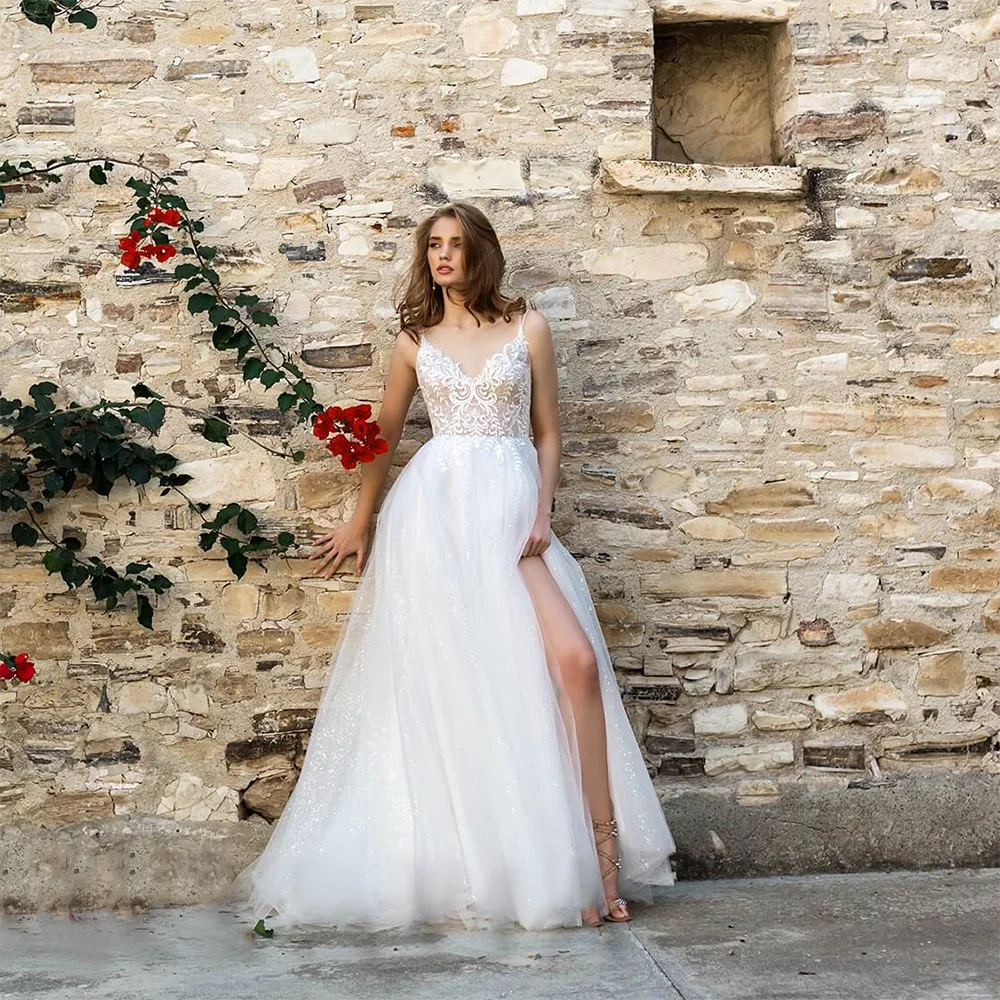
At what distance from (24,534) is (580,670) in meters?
1.61

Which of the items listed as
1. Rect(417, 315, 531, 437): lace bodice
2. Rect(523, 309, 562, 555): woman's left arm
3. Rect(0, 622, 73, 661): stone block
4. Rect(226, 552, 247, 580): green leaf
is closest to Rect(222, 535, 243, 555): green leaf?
Rect(226, 552, 247, 580): green leaf

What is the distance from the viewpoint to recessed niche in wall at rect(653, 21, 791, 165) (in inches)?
164

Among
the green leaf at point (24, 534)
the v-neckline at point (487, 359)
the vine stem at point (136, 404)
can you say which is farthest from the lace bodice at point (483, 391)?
the green leaf at point (24, 534)

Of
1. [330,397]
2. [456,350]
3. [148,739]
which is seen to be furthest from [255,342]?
[148,739]

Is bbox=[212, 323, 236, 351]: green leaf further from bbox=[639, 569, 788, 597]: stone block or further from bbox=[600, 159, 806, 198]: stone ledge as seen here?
bbox=[639, 569, 788, 597]: stone block

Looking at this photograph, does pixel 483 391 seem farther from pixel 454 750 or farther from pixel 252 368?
pixel 454 750

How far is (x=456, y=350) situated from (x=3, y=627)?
151cm

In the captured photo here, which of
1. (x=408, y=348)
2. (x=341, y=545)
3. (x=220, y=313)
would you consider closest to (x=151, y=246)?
(x=220, y=313)

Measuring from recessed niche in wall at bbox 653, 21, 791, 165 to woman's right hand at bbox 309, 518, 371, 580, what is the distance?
4.86 feet

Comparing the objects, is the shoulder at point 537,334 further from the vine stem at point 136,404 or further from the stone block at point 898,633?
the stone block at point 898,633

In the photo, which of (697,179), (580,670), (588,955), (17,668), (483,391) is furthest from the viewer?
(697,179)

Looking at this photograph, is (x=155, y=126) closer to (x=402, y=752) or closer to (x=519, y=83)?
(x=519, y=83)

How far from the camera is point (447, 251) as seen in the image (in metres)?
3.68

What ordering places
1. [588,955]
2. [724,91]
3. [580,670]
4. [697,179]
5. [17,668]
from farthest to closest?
[724,91] < [697,179] < [17,668] < [580,670] < [588,955]
